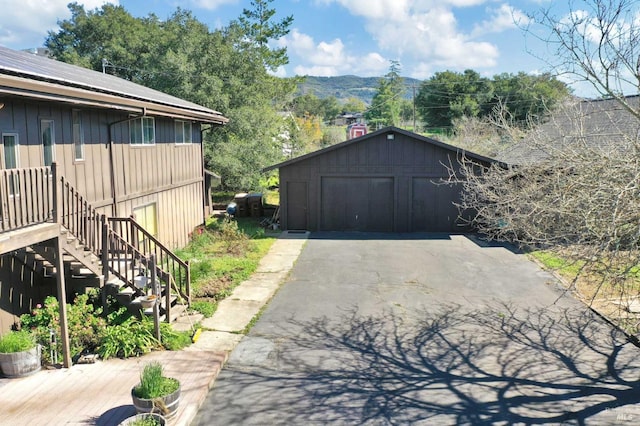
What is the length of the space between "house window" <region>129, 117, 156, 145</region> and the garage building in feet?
20.7

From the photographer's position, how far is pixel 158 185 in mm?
14102

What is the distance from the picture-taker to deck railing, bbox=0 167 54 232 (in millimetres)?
6312

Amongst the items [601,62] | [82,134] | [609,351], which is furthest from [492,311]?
[82,134]

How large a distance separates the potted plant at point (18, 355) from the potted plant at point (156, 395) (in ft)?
7.38

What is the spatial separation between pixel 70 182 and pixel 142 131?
12.4 feet

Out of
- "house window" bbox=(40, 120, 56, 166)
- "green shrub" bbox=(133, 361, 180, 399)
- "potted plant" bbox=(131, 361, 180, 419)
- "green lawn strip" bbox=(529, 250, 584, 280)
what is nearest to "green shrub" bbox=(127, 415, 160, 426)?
"potted plant" bbox=(131, 361, 180, 419)

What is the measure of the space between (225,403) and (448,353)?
150 inches

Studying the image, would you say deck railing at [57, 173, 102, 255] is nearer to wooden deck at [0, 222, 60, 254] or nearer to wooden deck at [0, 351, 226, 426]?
wooden deck at [0, 222, 60, 254]

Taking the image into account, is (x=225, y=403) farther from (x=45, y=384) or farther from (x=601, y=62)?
(x=601, y=62)

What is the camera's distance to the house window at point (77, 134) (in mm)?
9719

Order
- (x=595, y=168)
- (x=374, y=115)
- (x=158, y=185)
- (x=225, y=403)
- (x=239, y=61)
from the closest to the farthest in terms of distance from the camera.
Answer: (x=595, y=168) → (x=225, y=403) → (x=158, y=185) → (x=239, y=61) → (x=374, y=115)

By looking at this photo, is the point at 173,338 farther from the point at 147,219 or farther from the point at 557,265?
the point at 557,265

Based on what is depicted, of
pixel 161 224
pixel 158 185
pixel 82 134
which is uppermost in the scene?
pixel 82 134

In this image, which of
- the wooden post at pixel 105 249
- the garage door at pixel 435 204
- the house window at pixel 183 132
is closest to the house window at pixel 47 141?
the wooden post at pixel 105 249
